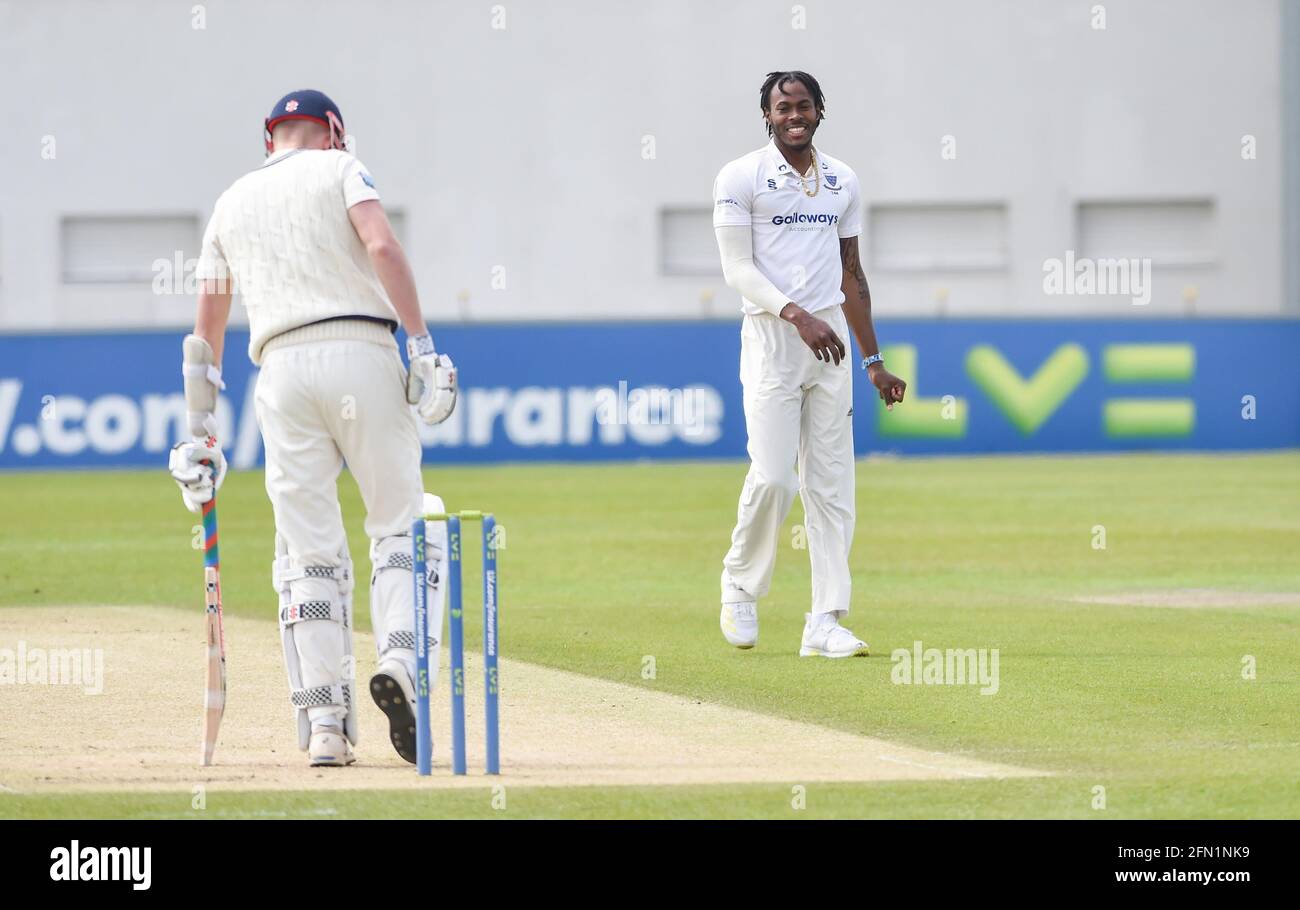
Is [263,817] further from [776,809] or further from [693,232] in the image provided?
[693,232]

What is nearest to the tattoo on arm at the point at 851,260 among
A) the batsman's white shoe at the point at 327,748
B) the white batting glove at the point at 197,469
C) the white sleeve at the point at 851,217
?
the white sleeve at the point at 851,217

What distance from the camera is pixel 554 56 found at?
35750 mm

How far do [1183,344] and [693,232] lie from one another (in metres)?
11.3

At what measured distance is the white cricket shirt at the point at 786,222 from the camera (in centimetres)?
997

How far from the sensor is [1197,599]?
41.1 ft

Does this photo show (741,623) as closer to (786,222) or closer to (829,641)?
(829,641)

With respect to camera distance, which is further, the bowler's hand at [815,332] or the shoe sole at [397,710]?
the bowler's hand at [815,332]

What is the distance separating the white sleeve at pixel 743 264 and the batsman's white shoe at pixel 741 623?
1378 millimetres

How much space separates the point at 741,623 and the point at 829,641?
1.50 feet

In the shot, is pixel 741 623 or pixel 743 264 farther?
pixel 741 623

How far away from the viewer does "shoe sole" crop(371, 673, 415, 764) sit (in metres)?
7.17

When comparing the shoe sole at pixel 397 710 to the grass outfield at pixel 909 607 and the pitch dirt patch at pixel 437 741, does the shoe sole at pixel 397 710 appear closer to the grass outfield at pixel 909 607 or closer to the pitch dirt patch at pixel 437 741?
the pitch dirt patch at pixel 437 741
